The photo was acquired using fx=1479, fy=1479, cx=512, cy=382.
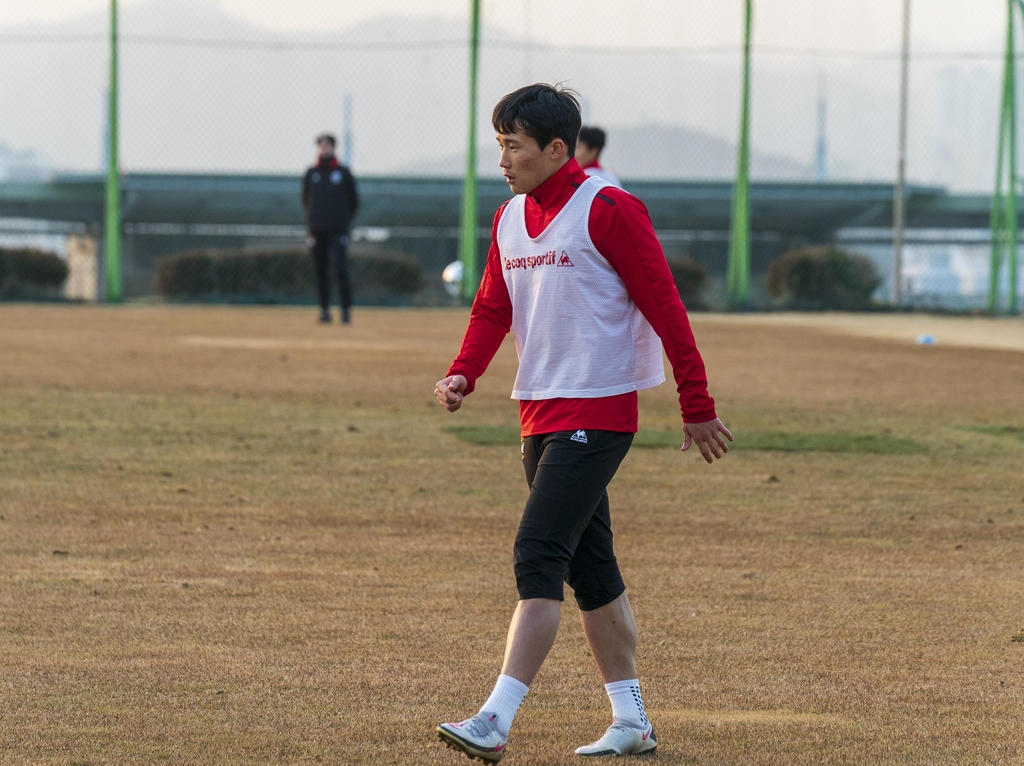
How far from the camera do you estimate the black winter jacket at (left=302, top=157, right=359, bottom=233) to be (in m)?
15.9

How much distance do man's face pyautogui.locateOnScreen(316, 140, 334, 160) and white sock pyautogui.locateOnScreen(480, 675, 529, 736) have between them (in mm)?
12957

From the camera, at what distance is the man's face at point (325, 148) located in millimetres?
15529

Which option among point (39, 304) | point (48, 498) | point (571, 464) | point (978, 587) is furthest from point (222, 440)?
point (39, 304)

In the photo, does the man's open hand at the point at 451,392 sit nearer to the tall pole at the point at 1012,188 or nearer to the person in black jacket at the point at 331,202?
the person in black jacket at the point at 331,202

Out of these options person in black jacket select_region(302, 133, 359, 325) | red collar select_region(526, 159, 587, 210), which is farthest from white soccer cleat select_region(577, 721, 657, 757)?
person in black jacket select_region(302, 133, 359, 325)

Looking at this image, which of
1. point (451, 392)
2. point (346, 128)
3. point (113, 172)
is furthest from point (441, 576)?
point (346, 128)

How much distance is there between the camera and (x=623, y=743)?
10.2 ft

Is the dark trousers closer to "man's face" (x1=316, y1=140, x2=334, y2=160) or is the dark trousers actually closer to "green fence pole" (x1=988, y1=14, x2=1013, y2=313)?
"man's face" (x1=316, y1=140, x2=334, y2=160)

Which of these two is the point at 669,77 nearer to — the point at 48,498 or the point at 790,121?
the point at 790,121

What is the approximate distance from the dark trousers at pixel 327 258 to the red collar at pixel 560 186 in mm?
12841

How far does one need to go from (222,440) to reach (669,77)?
17986mm

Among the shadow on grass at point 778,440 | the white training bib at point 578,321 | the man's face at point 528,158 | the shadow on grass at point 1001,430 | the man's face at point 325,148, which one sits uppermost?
the man's face at point 325,148

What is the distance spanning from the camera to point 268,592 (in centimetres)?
462

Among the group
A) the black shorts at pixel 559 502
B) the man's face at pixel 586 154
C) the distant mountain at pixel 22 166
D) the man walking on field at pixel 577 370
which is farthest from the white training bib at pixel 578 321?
the distant mountain at pixel 22 166
